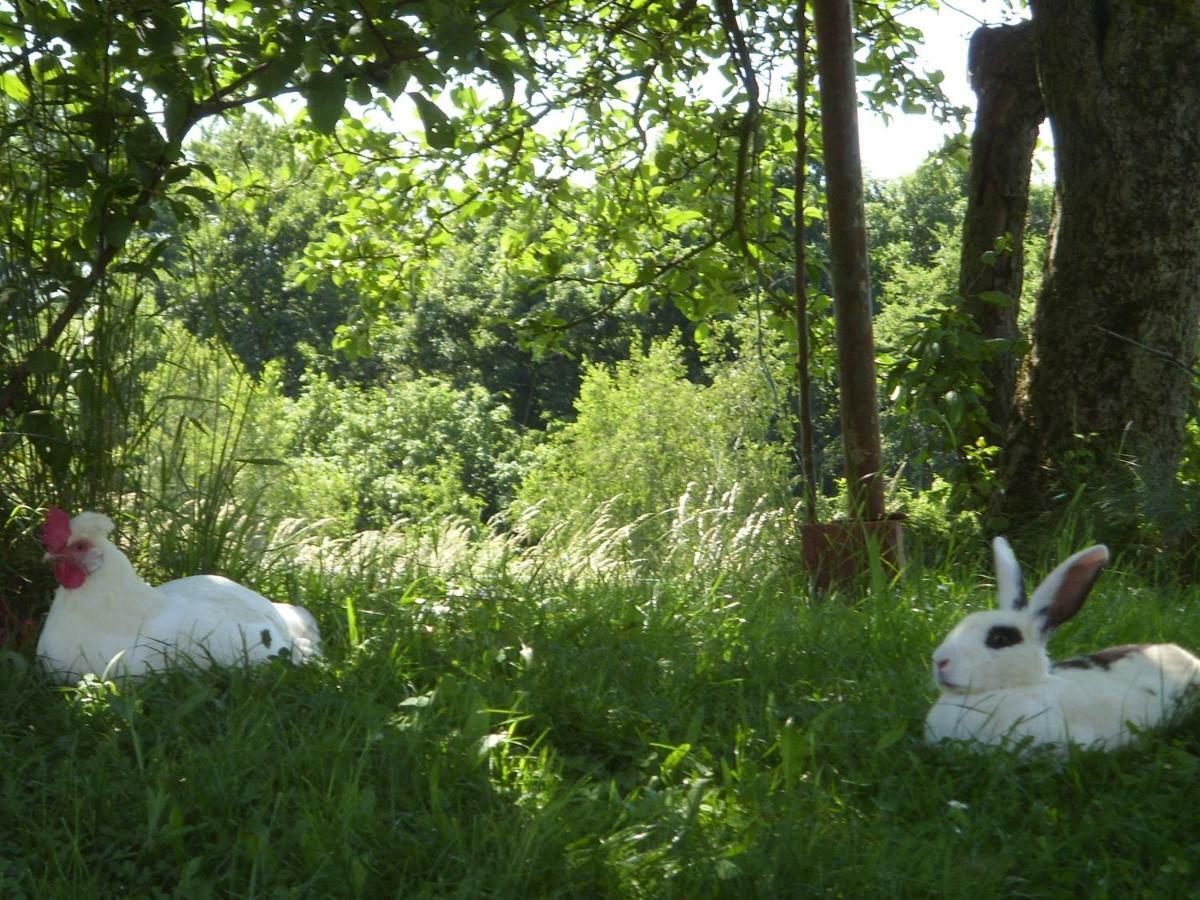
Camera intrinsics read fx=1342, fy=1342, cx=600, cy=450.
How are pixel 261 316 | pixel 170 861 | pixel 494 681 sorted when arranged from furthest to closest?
pixel 261 316, pixel 494 681, pixel 170 861

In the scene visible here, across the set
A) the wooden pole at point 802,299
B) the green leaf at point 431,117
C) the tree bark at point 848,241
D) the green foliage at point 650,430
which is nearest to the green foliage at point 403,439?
the green foliage at point 650,430

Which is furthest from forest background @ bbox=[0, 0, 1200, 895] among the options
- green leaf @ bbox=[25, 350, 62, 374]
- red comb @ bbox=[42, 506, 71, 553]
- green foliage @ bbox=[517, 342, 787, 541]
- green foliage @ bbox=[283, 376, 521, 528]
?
green foliage @ bbox=[283, 376, 521, 528]

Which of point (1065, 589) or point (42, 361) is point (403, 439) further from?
point (1065, 589)

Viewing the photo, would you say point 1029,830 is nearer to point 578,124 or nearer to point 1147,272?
point 1147,272

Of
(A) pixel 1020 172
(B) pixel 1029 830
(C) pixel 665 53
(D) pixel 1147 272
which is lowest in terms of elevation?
(B) pixel 1029 830

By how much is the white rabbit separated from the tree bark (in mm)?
3135

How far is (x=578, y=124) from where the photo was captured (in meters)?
10.6

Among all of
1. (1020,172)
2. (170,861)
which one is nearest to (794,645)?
(170,861)

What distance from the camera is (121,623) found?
4.39 m

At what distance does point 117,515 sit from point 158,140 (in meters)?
1.49

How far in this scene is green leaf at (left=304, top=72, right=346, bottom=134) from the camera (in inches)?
163

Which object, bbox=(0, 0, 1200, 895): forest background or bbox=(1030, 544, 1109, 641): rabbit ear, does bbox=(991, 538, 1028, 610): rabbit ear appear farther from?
bbox=(0, 0, 1200, 895): forest background

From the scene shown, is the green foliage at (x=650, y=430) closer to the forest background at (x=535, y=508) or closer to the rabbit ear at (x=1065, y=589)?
the forest background at (x=535, y=508)

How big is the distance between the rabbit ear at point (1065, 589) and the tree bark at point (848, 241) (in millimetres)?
3128
